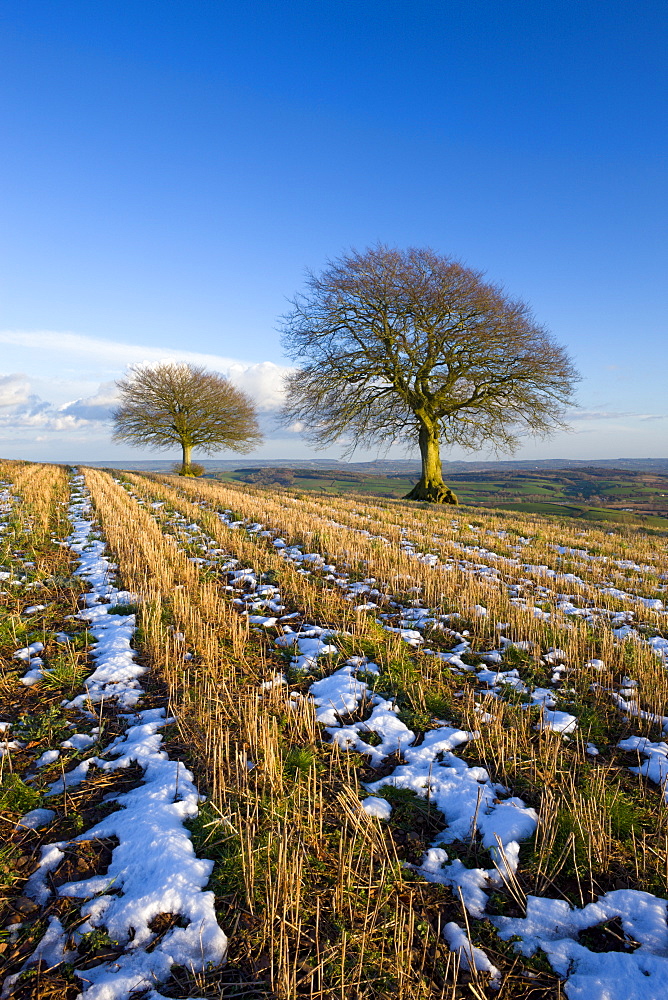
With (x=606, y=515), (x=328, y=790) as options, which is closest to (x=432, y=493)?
(x=606, y=515)

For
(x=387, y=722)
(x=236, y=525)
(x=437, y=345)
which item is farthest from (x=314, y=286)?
(x=387, y=722)

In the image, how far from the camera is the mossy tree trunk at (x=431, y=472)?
23359 mm

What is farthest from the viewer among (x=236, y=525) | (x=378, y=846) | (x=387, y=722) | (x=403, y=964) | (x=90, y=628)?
(x=236, y=525)

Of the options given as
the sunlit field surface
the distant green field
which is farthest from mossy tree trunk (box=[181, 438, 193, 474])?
the sunlit field surface

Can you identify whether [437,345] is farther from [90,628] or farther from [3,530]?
[90,628]

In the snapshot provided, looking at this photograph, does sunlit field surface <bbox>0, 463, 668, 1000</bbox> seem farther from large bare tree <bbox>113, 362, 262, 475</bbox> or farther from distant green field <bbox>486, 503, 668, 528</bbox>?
large bare tree <bbox>113, 362, 262, 475</bbox>

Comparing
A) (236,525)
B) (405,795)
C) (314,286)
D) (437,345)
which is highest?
(314,286)

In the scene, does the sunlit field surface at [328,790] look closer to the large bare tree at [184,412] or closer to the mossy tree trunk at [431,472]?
the mossy tree trunk at [431,472]

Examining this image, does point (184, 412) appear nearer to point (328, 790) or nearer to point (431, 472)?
point (431, 472)

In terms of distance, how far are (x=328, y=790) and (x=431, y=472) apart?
21.3 metres

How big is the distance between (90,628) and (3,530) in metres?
5.48

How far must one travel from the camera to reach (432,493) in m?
23.5

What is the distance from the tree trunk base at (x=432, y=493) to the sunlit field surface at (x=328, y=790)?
52.4 ft

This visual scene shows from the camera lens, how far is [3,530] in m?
9.62
